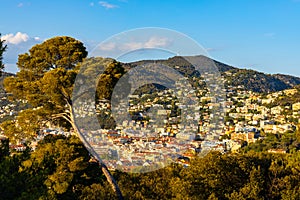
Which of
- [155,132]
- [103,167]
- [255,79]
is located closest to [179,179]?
[155,132]

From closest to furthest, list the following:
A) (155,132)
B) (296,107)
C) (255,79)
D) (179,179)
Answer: (155,132) < (179,179) < (296,107) < (255,79)

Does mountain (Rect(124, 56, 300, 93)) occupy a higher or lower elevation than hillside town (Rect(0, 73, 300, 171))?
higher

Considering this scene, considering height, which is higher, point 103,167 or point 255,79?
point 255,79

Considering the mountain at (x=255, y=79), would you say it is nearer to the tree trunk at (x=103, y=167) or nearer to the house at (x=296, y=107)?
the house at (x=296, y=107)

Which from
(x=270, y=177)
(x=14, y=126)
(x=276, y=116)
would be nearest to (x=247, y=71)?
(x=276, y=116)

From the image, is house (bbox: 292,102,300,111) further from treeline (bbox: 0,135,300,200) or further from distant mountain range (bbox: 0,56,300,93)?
treeline (bbox: 0,135,300,200)

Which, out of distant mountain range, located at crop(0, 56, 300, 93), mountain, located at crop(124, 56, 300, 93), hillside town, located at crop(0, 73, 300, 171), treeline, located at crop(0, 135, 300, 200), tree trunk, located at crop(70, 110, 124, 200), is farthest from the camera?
distant mountain range, located at crop(0, 56, 300, 93)

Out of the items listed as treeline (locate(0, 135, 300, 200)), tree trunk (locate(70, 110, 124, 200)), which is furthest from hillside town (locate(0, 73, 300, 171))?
treeline (locate(0, 135, 300, 200))

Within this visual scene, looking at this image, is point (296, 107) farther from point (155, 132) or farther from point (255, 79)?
point (155, 132)

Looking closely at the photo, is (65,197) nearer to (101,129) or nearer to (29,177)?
(101,129)
